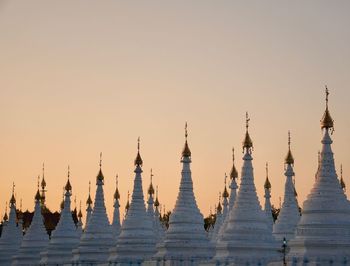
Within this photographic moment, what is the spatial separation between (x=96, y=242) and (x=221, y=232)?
15.5 m

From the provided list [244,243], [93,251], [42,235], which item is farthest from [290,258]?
[42,235]

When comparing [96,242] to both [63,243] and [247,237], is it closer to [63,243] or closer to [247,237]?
[63,243]

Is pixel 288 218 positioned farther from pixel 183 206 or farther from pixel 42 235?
pixel 42 235

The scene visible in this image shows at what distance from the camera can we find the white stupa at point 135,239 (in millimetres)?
66438

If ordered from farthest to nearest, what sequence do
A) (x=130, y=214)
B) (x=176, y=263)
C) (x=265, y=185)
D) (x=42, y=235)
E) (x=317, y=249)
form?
(x=42, y=235) → (x=265, y=185) → (x=130, y=214) → (x=176, y=263) → (x=317, y=249)

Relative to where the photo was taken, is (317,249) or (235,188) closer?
(317,249)

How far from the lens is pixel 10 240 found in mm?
90312

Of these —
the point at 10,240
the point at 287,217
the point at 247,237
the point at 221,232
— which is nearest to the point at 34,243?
the point at 10,240

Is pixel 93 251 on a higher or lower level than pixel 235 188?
lower

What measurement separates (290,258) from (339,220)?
3.07 meters

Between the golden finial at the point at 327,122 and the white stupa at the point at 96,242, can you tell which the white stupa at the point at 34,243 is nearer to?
the white stupa at the point at 96,242

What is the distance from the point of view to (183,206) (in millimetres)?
60625

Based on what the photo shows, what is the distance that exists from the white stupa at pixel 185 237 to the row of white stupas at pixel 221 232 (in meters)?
0.06

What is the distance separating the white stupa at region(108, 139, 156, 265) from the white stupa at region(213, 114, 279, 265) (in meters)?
13.3
